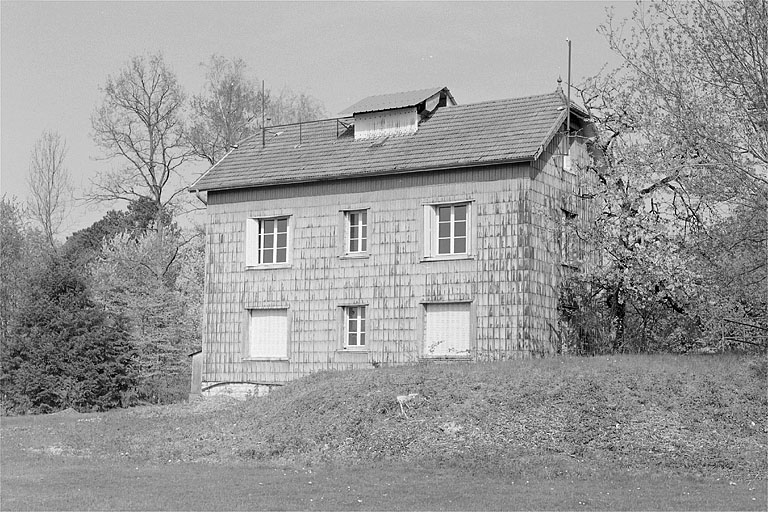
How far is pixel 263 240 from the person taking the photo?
101 feet

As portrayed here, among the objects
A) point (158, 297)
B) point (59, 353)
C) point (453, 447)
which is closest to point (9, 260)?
point (158, 297)

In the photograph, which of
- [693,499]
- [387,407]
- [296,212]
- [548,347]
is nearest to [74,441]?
[387,407]

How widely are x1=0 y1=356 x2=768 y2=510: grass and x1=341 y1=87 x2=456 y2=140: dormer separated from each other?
870 centimetres

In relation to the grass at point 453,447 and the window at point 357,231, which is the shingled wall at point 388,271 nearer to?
the window at point 357,231

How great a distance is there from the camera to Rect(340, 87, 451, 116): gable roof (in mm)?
30562

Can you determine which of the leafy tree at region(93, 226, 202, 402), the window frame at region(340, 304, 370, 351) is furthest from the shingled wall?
the leafy tree at region(93, 226, 202, 402)

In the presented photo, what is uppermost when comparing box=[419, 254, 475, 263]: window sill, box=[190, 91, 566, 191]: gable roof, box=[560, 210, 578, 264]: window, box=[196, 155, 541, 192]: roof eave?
box=[190, 91, 566, 191]: gable roof

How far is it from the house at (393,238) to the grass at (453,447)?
3415 mm

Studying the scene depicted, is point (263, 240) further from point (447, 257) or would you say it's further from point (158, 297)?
point (158, 297)

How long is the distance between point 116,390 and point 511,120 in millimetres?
16338

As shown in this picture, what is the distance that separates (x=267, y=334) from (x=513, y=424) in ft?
40.2

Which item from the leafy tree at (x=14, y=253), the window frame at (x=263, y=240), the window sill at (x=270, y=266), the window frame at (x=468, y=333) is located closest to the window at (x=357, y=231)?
the window frame at (x=263, y=240)

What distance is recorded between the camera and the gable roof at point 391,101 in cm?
3056

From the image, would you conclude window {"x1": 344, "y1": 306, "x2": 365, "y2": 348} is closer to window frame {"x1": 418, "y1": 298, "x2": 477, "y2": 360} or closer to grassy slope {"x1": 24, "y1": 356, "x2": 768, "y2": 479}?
window frame {"x1": 418, "y1": 298, "x2": 477, "y2": 360}
